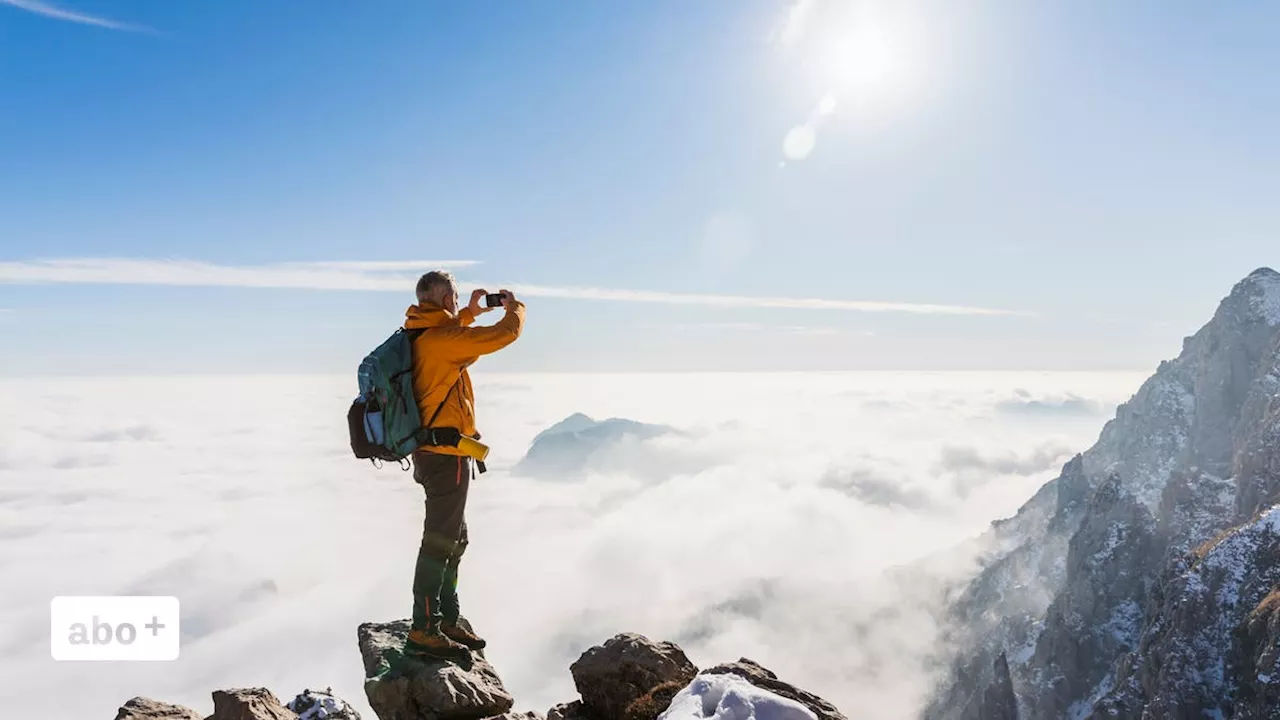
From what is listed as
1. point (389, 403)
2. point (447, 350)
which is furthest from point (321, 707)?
point (447, 350)

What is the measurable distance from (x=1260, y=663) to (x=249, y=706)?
168 metres

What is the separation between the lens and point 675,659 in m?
10.4

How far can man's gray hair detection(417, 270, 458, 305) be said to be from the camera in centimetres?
952

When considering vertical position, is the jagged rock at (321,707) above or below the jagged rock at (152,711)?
below

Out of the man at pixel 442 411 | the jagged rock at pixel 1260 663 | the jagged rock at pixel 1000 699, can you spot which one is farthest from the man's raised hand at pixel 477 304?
the jagged rock at pixel 1000 699

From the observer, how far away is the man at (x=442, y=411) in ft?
30.5

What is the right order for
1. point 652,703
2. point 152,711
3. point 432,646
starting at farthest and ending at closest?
point 432,646 → point 652,703 → point 152,711

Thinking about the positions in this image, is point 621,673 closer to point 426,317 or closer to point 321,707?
point 321,707

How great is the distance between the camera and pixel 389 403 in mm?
9227

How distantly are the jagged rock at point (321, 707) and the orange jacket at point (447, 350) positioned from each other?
3.96 metres

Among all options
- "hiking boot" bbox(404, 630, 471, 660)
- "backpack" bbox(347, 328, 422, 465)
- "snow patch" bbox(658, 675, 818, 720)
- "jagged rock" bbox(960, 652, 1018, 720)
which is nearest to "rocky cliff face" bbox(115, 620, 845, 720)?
"hiking boot" bbox(404, 630, 471, 660)

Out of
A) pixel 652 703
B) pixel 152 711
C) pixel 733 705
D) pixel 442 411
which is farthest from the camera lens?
pixel 442 411

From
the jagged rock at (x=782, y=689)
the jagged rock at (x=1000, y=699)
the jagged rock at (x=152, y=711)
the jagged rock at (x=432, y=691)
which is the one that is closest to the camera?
the jagged rock at (x=782, y=689)

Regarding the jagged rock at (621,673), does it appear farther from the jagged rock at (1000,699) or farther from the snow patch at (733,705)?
the jagged rock at (1000,699)
